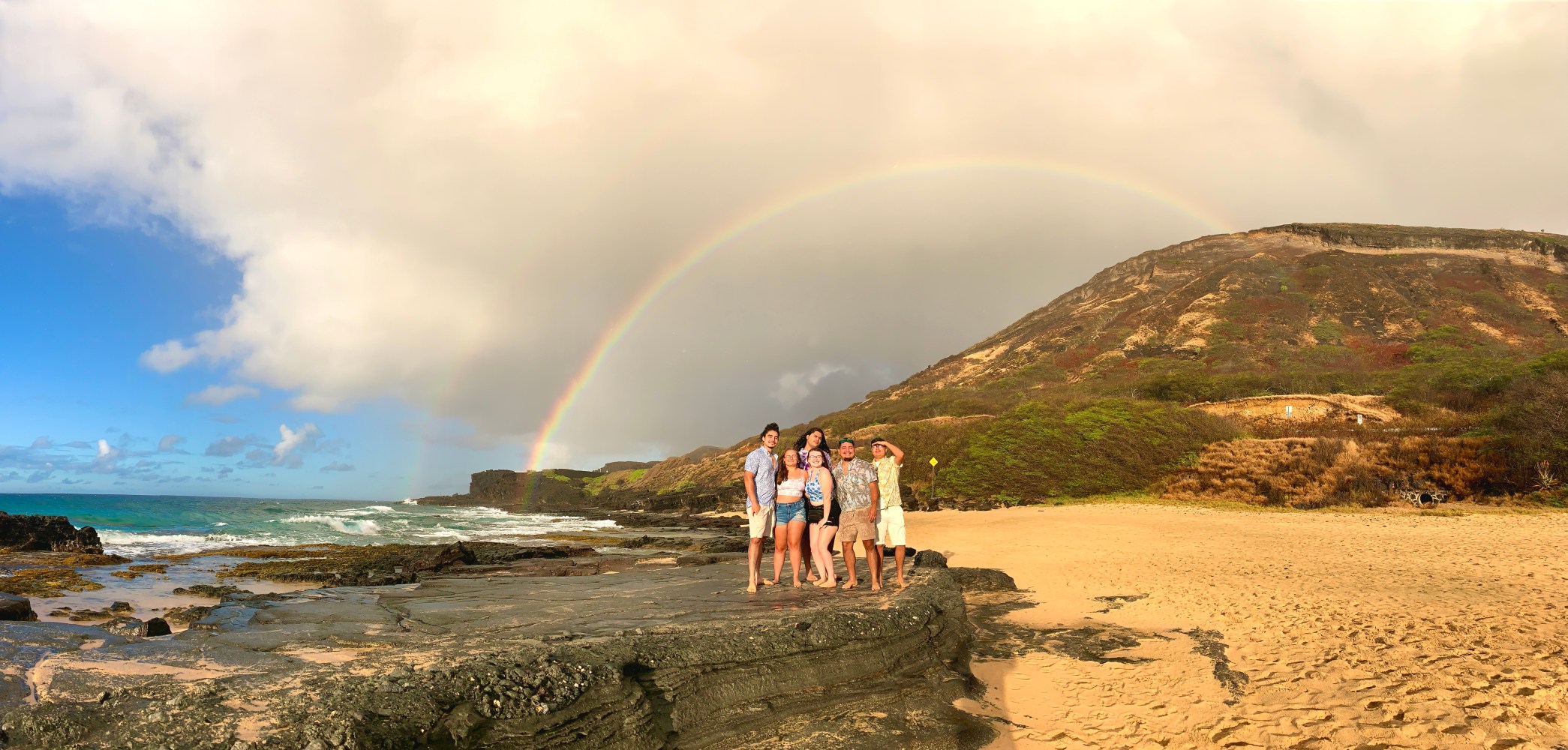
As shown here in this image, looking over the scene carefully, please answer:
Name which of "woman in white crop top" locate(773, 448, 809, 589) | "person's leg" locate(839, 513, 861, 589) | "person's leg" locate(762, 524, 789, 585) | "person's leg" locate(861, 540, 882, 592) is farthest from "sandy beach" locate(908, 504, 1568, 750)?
"person's leg" locate(762, 524, 789, 585)

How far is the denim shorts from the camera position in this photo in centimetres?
871

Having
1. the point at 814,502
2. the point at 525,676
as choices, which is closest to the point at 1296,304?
the point at 814,502

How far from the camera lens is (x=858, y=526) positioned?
873 centimetres

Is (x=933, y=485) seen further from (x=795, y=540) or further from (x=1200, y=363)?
(x=1200, y=363)

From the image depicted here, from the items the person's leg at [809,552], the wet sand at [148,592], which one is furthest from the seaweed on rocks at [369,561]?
the person's leg at [809,552]

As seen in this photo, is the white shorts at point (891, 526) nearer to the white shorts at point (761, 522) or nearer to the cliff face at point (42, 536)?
the white shorts at point (761, 522)

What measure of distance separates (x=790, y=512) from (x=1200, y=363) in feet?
225

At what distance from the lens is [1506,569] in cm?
1178

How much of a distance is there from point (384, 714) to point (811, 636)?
11.3ft

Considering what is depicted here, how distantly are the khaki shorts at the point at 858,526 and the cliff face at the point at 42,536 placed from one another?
A: 917 inches

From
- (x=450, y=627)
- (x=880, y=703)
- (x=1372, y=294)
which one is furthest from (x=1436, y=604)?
(x=1372, y=294)

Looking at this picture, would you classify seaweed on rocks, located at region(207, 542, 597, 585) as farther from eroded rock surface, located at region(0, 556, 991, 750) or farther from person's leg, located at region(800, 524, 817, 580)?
person's leg, located at region(800, 524, 817, 580)

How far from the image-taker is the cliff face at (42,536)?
814 inches

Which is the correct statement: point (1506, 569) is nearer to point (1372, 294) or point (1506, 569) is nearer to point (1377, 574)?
point (1377, 574)
